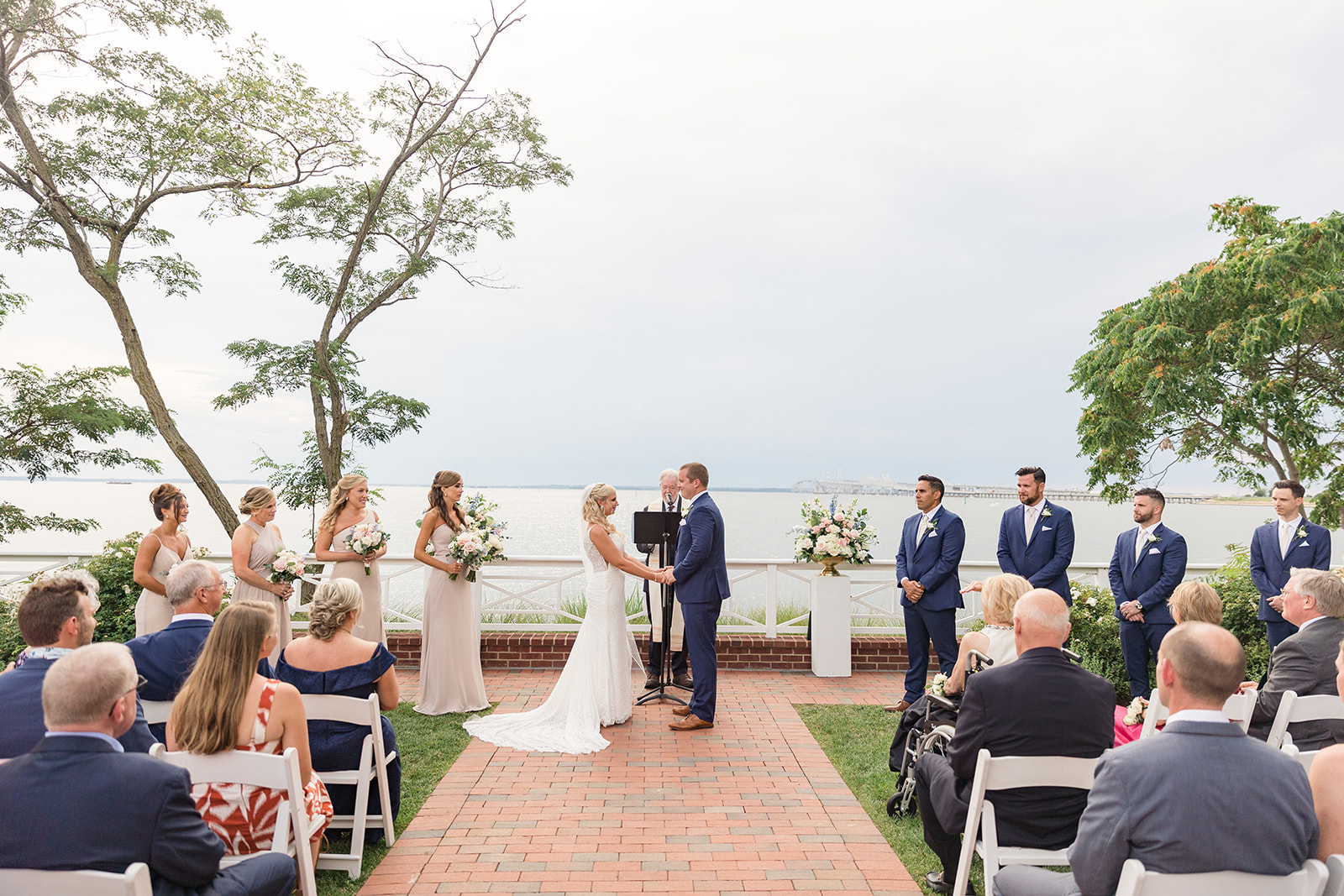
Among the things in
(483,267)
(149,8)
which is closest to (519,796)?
(483,267)

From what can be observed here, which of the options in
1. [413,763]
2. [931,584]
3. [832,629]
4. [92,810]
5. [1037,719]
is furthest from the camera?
[832,629]

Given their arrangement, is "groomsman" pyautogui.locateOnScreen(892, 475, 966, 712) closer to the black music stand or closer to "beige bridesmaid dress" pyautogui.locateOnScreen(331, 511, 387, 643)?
the black music stand

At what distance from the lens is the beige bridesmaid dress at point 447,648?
7035mm

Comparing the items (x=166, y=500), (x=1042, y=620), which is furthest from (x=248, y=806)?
(x=166, y=500)

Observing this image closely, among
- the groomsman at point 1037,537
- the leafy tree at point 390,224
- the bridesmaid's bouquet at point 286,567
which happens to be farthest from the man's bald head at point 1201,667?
the leafy tree at point 390,224

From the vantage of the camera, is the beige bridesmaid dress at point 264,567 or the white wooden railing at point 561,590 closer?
the beige bridesmaid dress at point 264,567

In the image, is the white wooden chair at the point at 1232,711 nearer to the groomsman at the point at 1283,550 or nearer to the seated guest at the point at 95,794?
the groomsman at the point at 1283,550

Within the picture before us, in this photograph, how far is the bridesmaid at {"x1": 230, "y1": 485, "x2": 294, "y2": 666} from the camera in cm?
631

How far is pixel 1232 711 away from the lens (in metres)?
3.89

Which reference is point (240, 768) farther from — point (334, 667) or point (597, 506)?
point (597, 506)

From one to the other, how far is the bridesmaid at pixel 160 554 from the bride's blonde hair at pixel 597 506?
328 cm

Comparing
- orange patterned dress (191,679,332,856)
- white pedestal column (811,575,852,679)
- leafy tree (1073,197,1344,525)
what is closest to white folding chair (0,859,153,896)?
orange patterned dress (191,679,332,856)

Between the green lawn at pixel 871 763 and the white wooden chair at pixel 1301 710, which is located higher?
the white wooden chair at pixel 1301 710

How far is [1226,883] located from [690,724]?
4801mm
